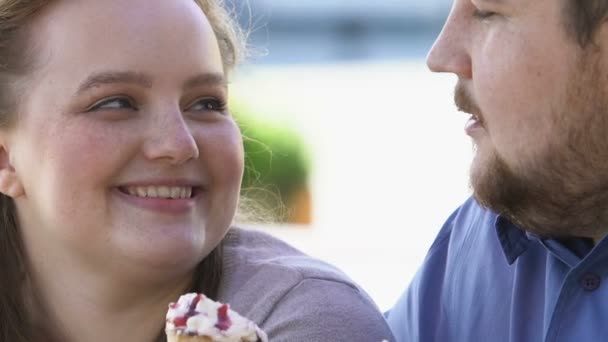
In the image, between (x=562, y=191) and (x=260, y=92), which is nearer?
(x=562, y=191)

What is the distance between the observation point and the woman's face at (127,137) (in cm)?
224

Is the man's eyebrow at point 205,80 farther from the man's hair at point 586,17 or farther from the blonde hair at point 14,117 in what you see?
the man's hair at point 586,17

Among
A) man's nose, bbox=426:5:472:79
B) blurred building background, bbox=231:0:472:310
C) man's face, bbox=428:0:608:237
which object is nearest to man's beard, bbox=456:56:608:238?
man's face, bbox=428:0:608:237

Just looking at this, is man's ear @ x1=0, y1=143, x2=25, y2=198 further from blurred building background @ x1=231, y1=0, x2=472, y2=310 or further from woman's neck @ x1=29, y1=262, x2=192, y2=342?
blurred building background @ x1=231, y1=0, x2=472, y2=310

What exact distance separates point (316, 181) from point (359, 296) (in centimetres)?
686

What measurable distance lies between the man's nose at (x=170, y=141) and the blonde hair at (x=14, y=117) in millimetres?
345

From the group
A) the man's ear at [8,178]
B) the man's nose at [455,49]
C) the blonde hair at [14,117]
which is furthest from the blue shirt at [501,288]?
the man's ear at [8,178]

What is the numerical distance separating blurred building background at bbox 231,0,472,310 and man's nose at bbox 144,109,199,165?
3620mm

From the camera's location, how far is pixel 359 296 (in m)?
2.35

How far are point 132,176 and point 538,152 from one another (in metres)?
0.83

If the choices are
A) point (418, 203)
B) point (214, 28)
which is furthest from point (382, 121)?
point (214, 28)

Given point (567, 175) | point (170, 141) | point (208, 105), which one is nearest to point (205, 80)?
point (208, 105)

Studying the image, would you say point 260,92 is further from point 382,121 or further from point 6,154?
point 6,154

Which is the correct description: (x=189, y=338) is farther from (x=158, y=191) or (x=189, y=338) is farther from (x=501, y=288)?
(x=501, y=288)
